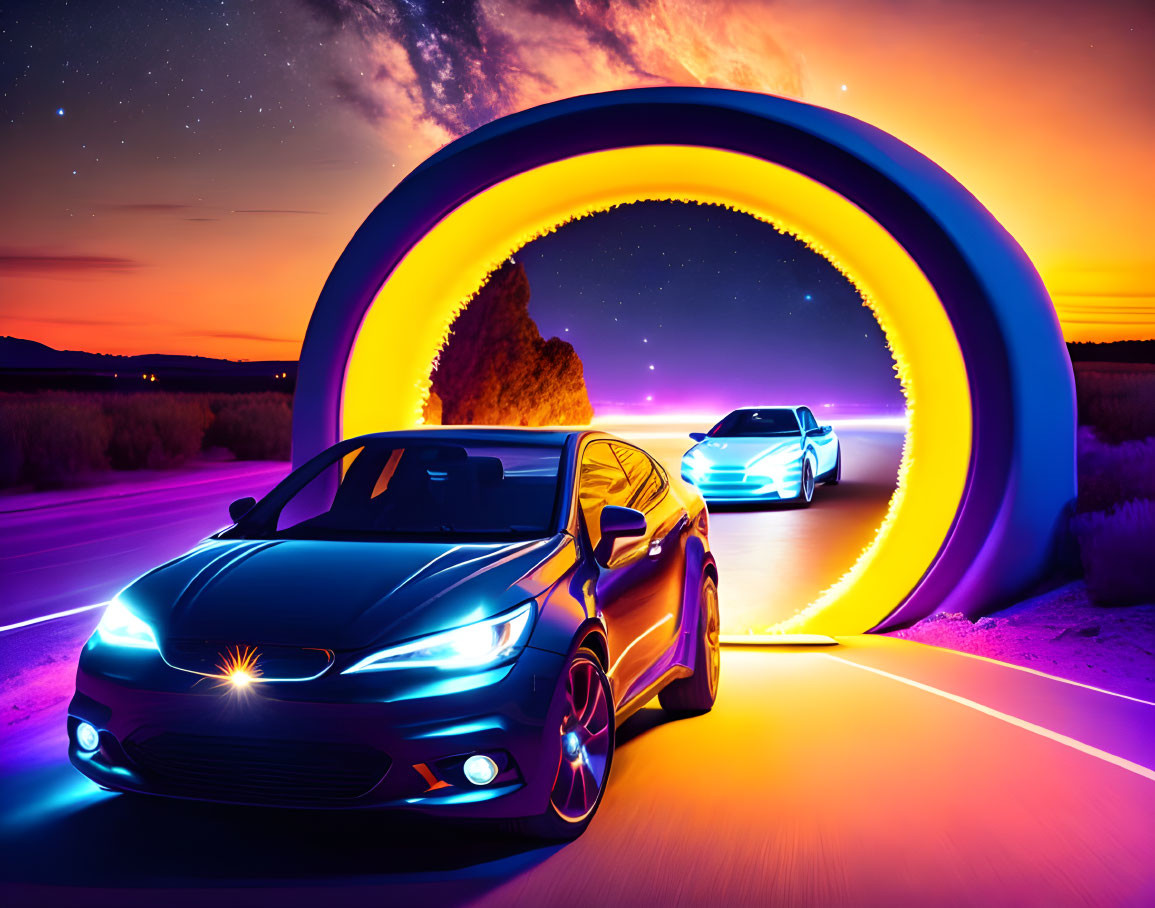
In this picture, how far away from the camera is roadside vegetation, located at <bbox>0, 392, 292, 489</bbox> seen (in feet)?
80.9

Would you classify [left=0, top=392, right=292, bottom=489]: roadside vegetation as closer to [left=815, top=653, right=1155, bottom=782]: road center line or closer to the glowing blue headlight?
the glowing blue headlight

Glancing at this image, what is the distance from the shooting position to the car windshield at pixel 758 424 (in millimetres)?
17172

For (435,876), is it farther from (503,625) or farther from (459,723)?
(503,625)

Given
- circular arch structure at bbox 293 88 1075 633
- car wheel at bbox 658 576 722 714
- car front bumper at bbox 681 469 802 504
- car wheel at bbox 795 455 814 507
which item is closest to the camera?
car wheel at bbox 658 576 722 714

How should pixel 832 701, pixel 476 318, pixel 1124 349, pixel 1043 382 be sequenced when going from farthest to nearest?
pixel 1124 349
pixel 476 318
pixel 1043 382
pixel 832 701

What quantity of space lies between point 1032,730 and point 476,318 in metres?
35.7

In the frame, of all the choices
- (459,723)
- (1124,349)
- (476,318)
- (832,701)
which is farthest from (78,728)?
(1124,349)

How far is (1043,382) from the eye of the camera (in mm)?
8992

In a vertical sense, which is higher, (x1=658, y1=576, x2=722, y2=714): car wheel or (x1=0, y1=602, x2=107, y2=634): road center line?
(x1=658, y1=576, x2=722, y2=714): car wheel

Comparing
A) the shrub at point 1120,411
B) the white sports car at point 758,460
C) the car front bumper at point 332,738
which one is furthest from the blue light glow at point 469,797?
the shrub at point 1120,411

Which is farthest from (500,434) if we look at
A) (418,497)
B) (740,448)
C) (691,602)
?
(740,448)

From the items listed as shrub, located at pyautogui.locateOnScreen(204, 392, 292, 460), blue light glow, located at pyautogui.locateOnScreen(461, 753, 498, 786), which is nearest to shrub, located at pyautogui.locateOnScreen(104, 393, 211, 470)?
shrub, located at pyautogui.locateOnScreen(204, 392, 292, 460)

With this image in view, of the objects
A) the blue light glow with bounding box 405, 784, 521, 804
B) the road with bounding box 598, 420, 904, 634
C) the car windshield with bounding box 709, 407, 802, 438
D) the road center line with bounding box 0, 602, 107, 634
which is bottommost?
the road center line with bounding box 0, 602, 107, 634

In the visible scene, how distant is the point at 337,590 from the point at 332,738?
0.63 meters
